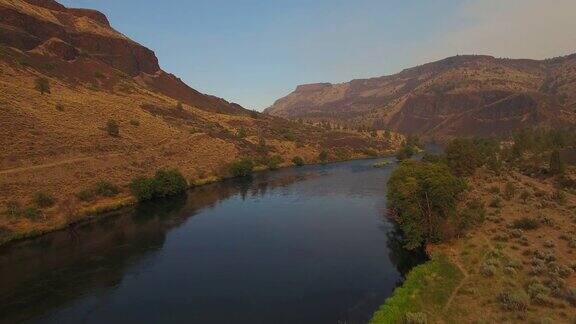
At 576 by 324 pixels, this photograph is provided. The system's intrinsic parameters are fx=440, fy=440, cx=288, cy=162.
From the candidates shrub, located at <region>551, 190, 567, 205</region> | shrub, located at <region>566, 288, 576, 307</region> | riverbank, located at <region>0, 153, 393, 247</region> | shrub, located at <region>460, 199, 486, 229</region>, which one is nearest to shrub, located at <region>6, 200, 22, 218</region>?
riverbank, located at <region>0, 153, 393, 247</region>

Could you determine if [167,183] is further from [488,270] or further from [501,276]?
[501,276]

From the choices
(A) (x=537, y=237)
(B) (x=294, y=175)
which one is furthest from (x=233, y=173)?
(A) (x=537, y=237)

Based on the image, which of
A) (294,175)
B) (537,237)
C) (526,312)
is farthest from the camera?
(294,175)

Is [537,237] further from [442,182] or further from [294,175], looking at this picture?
[294,175]

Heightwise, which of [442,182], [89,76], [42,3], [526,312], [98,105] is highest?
[42,3]

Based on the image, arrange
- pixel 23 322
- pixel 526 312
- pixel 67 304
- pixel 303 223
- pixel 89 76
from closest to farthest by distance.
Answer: pixel 526 312
pixel 23 322
pixel 67 304
pixel 303 223
pixel 89 76

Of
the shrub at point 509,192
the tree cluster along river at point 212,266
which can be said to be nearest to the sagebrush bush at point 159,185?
the tree cluster along river at point 212,266

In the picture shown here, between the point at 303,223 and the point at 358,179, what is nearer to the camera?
the point at 303,223

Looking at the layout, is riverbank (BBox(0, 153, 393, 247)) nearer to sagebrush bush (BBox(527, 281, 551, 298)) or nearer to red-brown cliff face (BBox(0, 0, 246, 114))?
sagebrush bush (BBox(527, 281, 551, 298))
